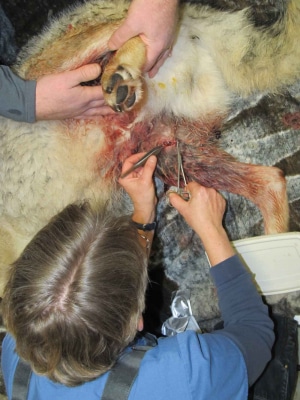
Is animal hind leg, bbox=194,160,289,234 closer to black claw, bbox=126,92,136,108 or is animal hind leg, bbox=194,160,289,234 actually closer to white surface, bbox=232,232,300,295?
white surface, bbox=232,232,300,295

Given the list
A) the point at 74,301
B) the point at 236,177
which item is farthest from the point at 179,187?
the point at 74,301

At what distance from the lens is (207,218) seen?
2064mm

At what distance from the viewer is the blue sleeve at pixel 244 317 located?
169cm

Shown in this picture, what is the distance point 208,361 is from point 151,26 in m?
1.45

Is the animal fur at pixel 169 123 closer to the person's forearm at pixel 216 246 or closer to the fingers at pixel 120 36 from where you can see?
the fingers at pixel 120 36

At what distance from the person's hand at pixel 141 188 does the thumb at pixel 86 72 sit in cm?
47

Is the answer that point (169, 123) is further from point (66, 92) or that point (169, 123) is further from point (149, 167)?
point (66, 92)

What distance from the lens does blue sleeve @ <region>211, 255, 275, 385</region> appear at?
5.55 feet

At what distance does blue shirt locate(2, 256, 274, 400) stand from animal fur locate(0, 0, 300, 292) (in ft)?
2.19

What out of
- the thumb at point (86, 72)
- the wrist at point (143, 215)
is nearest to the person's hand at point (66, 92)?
the thumb at point (86, 72)

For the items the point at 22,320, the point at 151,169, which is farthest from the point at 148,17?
the point at 22,320

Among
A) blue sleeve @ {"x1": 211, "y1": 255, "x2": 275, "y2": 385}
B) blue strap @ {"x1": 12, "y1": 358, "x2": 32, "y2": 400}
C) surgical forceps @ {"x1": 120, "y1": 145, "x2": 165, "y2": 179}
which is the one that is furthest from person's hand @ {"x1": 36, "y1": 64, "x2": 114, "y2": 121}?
blue strap @ {"x1": 12, "y1": 358, "x2": 32, "y2": 400}

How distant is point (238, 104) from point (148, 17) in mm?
772

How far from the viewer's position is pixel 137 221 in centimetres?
225
